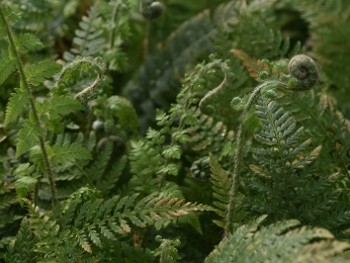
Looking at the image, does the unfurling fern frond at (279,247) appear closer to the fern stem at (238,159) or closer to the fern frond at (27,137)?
the fern stem at (238,159)

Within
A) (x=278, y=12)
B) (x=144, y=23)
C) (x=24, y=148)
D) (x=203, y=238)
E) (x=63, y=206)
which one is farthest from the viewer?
(x=278, y=12)

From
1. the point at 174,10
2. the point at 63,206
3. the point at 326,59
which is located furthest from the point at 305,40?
the point at 63,206

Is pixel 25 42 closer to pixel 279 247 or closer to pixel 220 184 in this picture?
pixel 220 184

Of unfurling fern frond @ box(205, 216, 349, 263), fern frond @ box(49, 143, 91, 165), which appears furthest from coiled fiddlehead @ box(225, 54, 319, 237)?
fern frond @ box(49, 143, 91, 165)

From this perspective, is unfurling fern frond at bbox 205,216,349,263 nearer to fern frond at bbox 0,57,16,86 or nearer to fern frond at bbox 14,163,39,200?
fern frond at bbox 14,163,39,200

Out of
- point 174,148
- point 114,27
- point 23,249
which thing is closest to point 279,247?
point 174,148

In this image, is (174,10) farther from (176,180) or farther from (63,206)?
(63,206)

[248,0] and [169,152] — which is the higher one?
[248,0]
